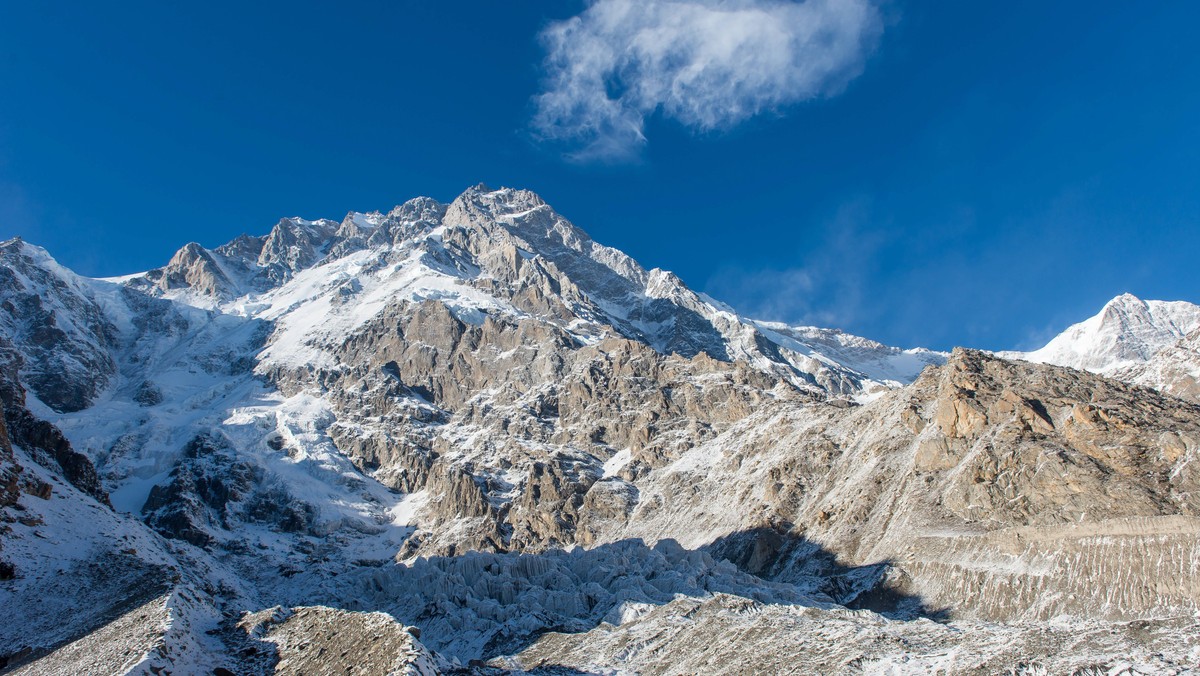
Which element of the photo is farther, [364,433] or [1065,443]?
[364,433]

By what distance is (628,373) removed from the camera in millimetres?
184125

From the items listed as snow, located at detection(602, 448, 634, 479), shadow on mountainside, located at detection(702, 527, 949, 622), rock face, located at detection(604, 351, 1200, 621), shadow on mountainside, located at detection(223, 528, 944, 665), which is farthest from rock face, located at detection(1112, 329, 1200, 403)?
snow, located at detection(602, 448, 634, 479)

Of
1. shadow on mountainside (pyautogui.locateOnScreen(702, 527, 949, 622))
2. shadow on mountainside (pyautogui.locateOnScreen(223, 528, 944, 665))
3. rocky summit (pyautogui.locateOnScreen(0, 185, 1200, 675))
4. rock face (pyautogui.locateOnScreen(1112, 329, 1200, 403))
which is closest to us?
rocky summit (pyautogui.locateOnScreen(0, 185, 1200, 675))

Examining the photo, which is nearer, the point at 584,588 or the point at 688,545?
the point at 584,588

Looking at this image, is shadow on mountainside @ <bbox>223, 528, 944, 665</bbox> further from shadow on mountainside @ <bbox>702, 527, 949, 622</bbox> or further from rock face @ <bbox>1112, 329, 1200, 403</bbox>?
rock face @ <bbox>1112, 329, 1200, 403</bbox>

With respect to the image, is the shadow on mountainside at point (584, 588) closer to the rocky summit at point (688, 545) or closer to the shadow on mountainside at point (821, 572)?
the shadow on mountainside at point (821, 572)

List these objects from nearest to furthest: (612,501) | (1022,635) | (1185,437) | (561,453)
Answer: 1. (1022,635)
2. (1185,437)
3. (612,501)
4. (561,453)

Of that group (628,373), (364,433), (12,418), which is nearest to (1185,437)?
(12,418)

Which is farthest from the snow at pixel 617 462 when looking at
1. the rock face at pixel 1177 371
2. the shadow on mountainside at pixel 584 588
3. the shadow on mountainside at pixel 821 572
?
the rock face at pixel 1177 371

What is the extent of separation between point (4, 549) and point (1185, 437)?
84.9 metres

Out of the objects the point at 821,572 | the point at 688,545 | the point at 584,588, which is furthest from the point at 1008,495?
the point at 688,545

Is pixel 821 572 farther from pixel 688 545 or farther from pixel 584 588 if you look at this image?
pixel 688 545

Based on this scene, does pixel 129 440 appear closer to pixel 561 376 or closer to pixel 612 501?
pixel 561 376

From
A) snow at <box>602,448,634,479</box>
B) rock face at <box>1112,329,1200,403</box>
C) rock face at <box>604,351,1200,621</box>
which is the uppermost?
rock face at <box>1112,329,1200,403</box>
